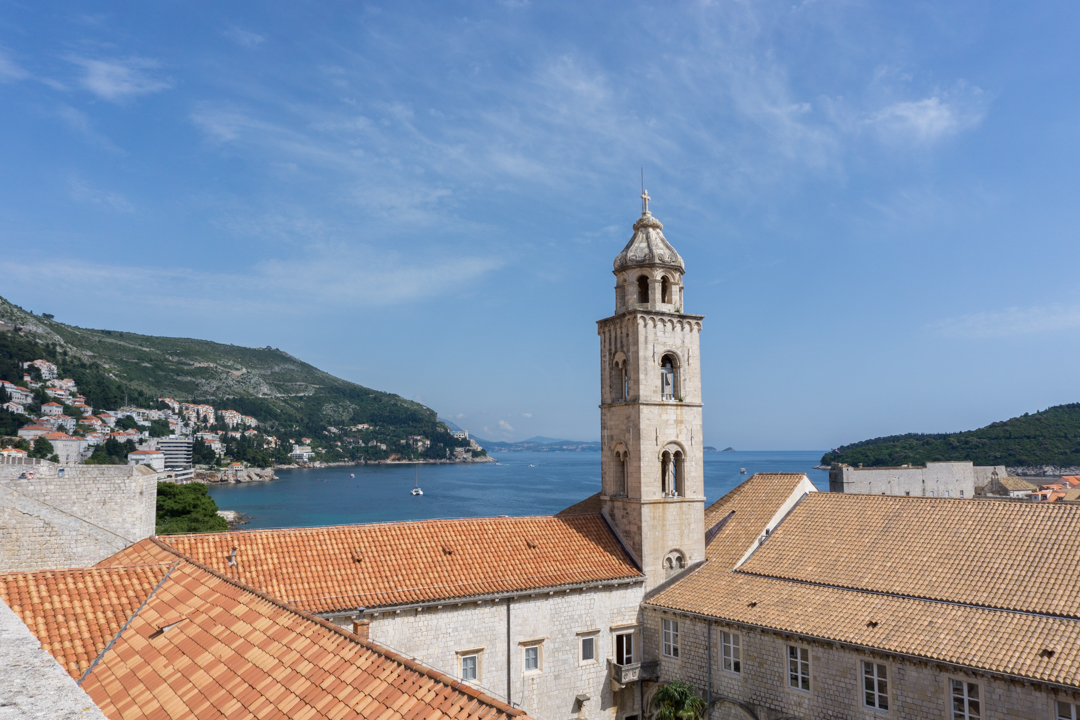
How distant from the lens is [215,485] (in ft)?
476

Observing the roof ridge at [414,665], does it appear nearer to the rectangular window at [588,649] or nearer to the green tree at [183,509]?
the rectangular window at [588,649]

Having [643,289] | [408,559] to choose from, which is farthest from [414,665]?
[643,289]

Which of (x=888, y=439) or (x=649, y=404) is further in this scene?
(x=888, y=439)

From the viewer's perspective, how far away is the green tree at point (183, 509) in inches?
1859

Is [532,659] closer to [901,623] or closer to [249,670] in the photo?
[901,623]

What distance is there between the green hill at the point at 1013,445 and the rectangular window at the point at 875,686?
108 meters

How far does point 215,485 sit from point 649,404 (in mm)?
145050

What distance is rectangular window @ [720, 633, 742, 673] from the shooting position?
19.1 m

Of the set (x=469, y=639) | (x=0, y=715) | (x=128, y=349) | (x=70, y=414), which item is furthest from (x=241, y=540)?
(x=128, y=349)

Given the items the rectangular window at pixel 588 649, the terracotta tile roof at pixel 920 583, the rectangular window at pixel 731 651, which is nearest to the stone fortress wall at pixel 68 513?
the rectangular window at pixel 588 649

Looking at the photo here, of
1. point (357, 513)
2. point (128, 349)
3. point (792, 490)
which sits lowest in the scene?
point (357, 513)

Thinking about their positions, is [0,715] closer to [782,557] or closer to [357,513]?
[782,557]

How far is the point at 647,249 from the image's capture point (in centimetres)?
2453

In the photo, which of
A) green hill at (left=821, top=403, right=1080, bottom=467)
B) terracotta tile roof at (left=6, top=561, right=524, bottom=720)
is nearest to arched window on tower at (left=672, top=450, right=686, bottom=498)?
terracotta tile roof at (left=6, top=561, right=524, bottom=720)
